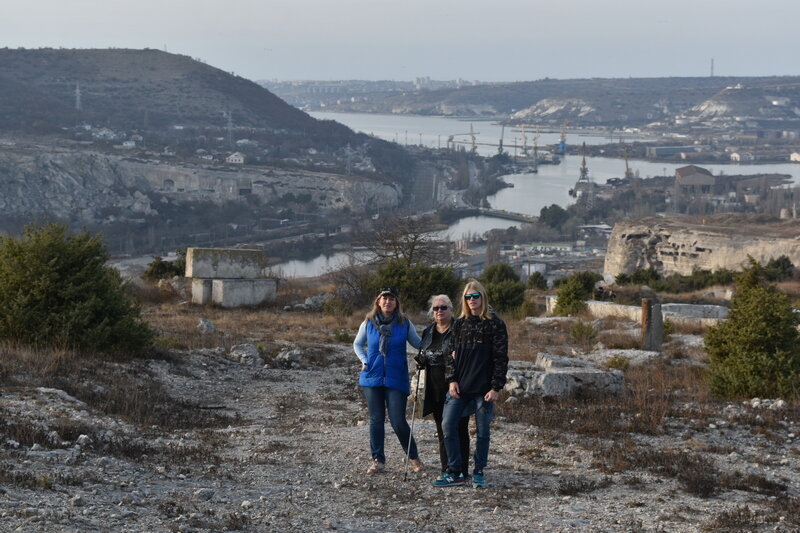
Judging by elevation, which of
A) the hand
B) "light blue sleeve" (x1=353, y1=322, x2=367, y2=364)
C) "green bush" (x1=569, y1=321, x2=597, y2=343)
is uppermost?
"light blue sleeve" (x1=353, y1=322, x2=367, y2=364)

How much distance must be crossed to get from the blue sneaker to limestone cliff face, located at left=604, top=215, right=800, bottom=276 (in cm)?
3159

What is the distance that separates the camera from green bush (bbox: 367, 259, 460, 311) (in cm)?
1742

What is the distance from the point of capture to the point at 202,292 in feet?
Answer: 56.9

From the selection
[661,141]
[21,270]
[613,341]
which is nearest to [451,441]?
[21,270]

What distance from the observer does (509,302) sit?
1897 centimetres

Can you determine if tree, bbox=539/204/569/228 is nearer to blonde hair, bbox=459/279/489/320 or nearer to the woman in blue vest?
the woman in blue vest

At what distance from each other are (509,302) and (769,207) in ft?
221

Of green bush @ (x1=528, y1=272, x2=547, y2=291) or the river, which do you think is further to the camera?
the river

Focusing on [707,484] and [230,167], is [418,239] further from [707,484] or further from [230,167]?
[230,167]

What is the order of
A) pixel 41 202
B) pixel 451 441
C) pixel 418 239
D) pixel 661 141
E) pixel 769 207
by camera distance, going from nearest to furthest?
1. pixel 451 441
2. pixel 418 239
3. pixel 41 202
4. pixel 769 207
5. pixel 661 141

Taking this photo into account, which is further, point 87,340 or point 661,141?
point 661,141

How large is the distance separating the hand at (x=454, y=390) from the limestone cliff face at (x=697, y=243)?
31.6 meters

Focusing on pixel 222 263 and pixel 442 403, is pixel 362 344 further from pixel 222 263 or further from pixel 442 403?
pixel 222 263

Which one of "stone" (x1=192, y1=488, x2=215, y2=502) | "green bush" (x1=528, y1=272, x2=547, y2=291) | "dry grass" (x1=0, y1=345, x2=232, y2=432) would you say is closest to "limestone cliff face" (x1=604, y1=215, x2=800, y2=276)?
"green bush" (x1=528, y1=272, x2=547, y2=291)
